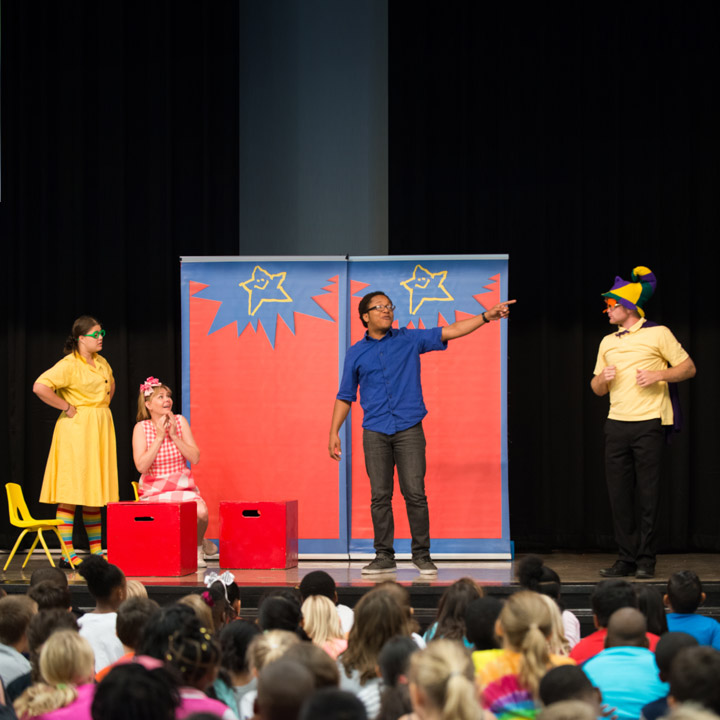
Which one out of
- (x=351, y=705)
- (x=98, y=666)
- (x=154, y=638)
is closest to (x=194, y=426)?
(x=98, y=666)

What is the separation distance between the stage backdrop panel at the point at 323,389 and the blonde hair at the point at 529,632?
141 inches

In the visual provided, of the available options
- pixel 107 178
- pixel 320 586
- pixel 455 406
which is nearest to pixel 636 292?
pixel 455 406

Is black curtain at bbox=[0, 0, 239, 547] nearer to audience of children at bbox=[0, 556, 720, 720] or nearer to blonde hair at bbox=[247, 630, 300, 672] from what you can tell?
audience of children at bbox=[0, 556, 720, 720]

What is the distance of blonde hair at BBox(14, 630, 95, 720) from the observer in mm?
2422

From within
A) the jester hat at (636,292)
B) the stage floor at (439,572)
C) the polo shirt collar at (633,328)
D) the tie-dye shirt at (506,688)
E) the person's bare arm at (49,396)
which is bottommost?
the stage floor at (439,572)

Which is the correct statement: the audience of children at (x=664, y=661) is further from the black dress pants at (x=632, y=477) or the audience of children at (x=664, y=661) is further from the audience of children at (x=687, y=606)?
the black dress pants at (x=632, y=477)

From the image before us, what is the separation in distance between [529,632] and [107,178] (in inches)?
217

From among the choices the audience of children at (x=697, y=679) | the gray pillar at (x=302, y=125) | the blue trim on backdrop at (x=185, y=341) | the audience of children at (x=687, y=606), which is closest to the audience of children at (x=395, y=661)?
the audience of children at (x=697, y=679)

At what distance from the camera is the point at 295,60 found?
300 inches

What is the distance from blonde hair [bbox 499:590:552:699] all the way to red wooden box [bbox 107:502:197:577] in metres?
3.10

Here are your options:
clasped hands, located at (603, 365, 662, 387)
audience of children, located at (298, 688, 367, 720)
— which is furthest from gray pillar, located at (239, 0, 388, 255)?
audience of children, located at (298, 688, 367, 720)

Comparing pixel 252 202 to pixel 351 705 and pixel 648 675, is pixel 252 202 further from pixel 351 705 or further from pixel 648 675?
pixel 351 705

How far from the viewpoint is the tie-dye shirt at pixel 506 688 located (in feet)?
7.93

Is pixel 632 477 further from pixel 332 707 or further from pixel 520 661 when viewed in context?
pixel 332 707
